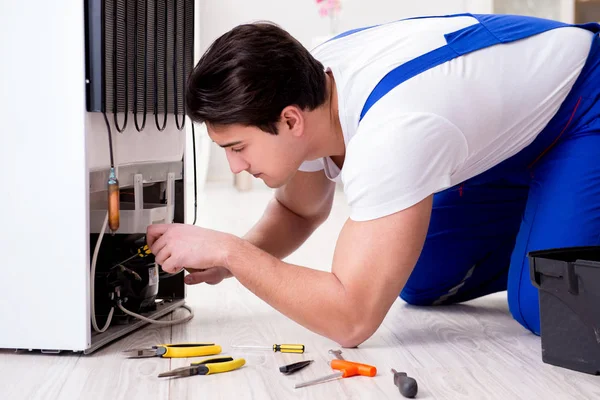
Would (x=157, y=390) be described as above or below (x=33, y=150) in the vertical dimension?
below

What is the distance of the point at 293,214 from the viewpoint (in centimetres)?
189

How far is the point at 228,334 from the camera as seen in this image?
5.30 feet

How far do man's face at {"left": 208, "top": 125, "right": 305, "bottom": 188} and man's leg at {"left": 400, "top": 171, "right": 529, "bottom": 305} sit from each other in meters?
0.60

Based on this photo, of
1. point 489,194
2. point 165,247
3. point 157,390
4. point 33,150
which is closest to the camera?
point 157,390

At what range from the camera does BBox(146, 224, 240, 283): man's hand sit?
144 centimetres

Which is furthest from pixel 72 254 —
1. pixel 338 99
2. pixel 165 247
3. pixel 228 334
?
pixel 338 99

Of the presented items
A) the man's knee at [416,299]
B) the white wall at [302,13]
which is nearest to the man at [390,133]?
the man's knee at [416,299]

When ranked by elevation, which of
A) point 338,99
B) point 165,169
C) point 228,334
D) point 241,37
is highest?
point 241,37

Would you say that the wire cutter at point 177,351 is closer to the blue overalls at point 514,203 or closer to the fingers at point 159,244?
the fingers at point 159,244

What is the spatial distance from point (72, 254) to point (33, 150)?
192mm

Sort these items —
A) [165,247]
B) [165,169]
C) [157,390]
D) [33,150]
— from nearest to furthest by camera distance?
1. [157,390]
2. [33,150]
3. [165,247]
4. [165,169]

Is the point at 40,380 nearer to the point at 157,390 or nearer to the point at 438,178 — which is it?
the point at 157,390

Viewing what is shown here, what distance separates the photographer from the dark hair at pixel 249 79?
135cm

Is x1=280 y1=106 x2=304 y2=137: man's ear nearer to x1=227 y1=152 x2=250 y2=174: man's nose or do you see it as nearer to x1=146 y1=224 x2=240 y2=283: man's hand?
x1=227 y1=152 x2=250 y2=174: man's nose
